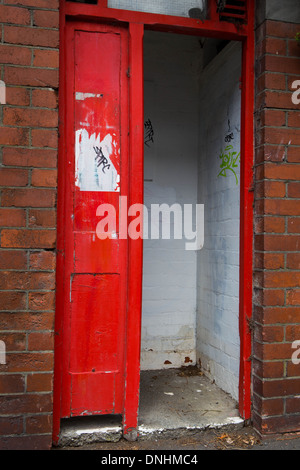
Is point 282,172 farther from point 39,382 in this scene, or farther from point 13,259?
point 39,382

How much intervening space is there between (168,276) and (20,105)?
86.8 inches

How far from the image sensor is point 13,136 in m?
→ 2.38

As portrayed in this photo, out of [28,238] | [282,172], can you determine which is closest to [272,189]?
[282,172]

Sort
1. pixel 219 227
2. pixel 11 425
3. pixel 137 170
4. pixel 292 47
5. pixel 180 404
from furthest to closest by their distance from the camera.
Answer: pixel 219 227, pixel 180 404, pixel 292 47, pixel 137 170, pixel 11 425

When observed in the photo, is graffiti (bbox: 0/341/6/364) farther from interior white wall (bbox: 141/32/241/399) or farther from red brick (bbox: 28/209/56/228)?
interior white wall (bbox: 141/32/241/399)

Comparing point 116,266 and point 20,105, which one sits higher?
point 20,105

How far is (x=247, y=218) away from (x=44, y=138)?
4.78ft

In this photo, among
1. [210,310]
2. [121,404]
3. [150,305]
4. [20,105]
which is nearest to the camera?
[20,105]

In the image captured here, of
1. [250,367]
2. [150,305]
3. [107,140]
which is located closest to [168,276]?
[150,305]

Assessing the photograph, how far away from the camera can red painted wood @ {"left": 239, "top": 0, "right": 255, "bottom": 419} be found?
2809mm

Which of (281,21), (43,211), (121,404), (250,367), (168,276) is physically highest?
(281,21)

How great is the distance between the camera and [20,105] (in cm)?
239

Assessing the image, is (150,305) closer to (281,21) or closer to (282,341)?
(282,341)

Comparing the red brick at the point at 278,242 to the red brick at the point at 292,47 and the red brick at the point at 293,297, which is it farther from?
the red brick at the point at 292,47
